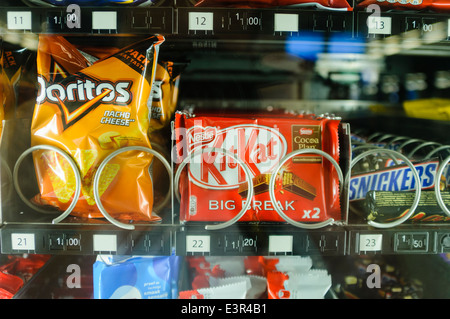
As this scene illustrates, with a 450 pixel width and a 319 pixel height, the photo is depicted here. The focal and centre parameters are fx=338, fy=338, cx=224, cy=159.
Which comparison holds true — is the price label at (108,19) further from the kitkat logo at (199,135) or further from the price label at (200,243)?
the price label at (200,243)

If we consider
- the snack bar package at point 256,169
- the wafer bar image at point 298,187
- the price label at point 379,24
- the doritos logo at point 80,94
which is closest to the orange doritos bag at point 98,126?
the doritos logo at point 80,94

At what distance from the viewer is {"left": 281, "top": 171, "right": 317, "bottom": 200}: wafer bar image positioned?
2.51 ft

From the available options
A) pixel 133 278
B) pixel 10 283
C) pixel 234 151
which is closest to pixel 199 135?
pixel 234 151

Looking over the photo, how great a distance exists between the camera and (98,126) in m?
0.76

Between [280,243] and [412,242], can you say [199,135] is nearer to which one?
[280,243]

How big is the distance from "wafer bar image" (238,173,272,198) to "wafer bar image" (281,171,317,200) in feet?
0.13

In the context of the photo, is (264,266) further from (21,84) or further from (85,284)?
(21,84)

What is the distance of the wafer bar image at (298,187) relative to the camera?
0.76 m

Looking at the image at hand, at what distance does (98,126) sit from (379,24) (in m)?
0.64

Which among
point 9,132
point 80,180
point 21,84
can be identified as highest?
point 21,84

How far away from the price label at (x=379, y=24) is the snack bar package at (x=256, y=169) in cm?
20

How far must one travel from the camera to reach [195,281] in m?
0.97
